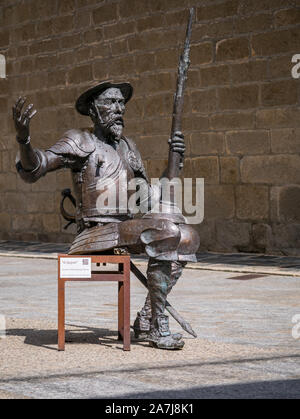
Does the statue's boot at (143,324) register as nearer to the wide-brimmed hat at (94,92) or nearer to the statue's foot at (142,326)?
the statue's foot at (142,326)

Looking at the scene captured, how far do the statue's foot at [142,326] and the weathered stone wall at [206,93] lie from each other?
5.16 metres

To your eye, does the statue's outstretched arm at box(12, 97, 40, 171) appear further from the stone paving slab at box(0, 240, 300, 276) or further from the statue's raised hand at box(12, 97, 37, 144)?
the stone paving slab at box(0, 240, 300, 276)

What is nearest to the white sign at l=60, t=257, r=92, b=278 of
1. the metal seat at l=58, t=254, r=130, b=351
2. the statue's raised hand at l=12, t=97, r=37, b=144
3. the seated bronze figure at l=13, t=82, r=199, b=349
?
the metal seat at l=58, t=254, r=130, b=351

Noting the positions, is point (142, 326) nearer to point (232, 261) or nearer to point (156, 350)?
point (156, 350)

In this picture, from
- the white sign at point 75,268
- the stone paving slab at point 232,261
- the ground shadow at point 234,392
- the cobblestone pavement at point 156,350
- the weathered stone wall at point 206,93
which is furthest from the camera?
the weathered stone wall at point 206,93

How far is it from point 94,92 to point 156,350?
5.17ft

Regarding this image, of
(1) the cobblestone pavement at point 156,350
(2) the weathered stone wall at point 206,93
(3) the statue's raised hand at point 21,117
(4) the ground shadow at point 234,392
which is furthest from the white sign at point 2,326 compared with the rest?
(2) the weathered stone wall at point 206,93

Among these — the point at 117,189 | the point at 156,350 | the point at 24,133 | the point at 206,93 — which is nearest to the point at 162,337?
the point at 156,350

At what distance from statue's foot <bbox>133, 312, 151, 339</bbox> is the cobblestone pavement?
83mm

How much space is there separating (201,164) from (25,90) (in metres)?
3.83

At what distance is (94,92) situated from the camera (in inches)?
223

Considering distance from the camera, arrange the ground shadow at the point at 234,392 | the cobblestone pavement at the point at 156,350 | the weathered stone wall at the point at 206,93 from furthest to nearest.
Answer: the weathered stone wall at the point at 206,93, the cobblestone pavement at the point at 156,350, the ground shadow at the point at 234,392

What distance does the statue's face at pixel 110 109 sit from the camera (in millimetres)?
5621

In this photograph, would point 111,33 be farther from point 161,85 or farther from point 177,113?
point 177,113
